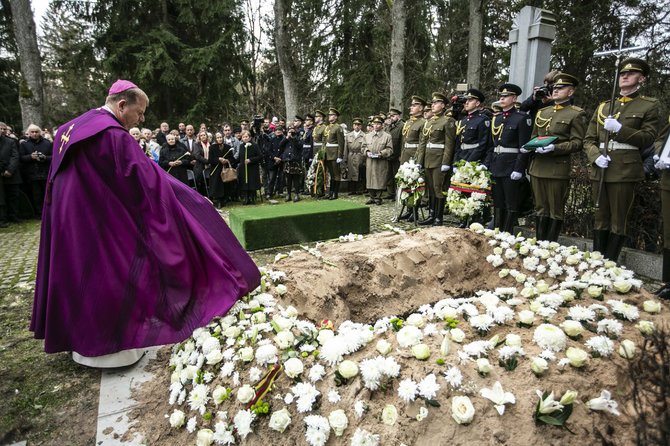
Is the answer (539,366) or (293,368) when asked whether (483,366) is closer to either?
(539,366)

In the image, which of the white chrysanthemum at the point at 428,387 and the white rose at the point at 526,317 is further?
the white rose at the point at 526,317

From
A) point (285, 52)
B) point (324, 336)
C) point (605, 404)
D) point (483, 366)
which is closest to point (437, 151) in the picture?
point (324, 336)

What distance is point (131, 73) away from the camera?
1805 cm

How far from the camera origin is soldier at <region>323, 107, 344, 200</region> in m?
11.3

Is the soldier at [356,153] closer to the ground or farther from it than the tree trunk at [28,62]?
closer to the ground

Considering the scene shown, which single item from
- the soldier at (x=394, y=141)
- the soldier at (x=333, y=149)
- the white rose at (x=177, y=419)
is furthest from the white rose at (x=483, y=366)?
the soldier at (x=333, y=149)

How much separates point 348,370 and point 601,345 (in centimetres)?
129

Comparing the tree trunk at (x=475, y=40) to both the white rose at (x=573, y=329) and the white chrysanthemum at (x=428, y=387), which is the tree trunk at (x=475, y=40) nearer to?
the white rose at (x=573, y=329)

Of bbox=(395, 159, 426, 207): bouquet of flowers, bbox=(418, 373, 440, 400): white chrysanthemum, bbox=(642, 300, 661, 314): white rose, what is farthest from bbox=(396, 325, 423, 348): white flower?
bbox=(395, 159, 426, 207): bouquet of flowers

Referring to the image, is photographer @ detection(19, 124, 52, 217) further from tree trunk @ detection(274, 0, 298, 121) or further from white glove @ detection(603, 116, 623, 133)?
white glove @ detection(603, 116, 623, 133)

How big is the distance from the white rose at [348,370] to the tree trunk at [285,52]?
13704mm

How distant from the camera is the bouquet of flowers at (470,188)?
597 centimetres

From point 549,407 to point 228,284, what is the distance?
2.09 m

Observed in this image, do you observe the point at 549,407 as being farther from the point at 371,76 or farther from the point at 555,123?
the point at 371,76
